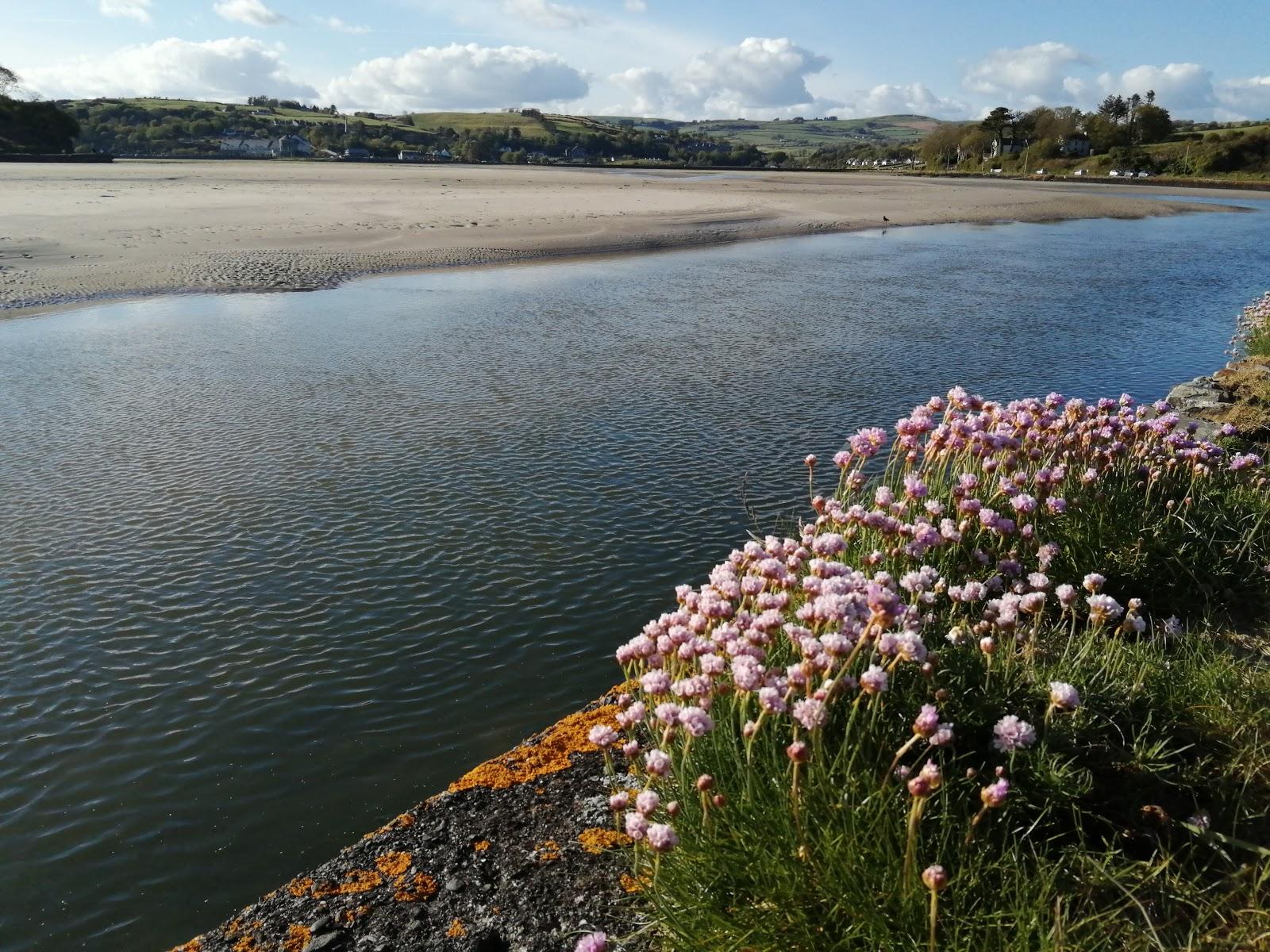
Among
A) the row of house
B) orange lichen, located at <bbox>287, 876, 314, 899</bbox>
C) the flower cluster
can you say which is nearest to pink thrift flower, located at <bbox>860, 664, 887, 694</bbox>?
the flower cluster

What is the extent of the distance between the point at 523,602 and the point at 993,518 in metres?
4.18

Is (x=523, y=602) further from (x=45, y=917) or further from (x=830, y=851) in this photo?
(x=830, y=851)

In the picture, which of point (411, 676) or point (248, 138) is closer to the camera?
point (411, 676)

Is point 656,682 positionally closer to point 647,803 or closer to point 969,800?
point 647,803

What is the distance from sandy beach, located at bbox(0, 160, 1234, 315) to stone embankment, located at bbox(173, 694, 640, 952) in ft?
68.6

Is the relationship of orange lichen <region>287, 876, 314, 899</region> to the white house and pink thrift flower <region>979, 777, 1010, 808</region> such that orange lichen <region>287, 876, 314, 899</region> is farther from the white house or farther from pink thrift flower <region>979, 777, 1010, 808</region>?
the white house

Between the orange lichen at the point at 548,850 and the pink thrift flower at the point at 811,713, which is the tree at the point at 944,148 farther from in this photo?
the pink thrift flower at the point at 811,713

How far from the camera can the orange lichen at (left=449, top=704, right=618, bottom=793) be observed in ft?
16.9

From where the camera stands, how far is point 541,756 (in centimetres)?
537

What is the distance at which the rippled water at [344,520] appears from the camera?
5484 mm

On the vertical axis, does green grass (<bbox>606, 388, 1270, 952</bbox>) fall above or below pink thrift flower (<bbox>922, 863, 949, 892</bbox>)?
below

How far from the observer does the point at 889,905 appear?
333cm

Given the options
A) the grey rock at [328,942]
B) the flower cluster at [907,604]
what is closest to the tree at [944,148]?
the flower cluster at [907,604]

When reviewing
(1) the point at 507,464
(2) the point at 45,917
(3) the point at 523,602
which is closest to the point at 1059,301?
(1) the point at 507,464
